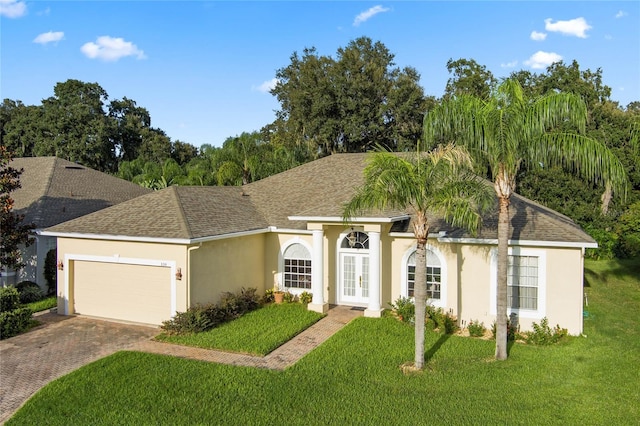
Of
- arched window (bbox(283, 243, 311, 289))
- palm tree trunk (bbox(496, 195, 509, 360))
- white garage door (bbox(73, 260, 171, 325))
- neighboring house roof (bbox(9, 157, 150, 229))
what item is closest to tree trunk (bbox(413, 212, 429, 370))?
palm tree trunk (bbox(496, 195, 509, 360))

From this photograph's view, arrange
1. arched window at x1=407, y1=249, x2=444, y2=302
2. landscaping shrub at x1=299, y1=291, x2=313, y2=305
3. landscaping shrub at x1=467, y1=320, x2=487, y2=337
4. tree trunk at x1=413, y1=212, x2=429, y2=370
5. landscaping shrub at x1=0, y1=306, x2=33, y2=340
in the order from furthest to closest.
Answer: landscaping shrub at x1=299, y1=291, x2=313, y2=305 < arched window at x1=407, y1=249, x2=444, y2=302 < landscaping shrub at x1=467, y1=320, x2=487, y2=337 < landscaping shrub at x1=0, y1=306, x2=33, y2=340 < tree trunk at x1=413, y1=212, x2=429, y2=370

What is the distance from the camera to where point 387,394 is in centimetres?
966

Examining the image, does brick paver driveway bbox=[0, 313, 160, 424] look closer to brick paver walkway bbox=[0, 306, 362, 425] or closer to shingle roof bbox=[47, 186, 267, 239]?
brick paver walkway bbox=[0, 306, 362, 425]

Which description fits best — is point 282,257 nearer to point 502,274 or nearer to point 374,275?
point 374,275

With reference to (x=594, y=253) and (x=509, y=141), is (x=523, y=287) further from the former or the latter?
(x=594, y=253)

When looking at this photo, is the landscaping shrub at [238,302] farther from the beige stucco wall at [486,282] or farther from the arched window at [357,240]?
the beige stucco wall at [486,282]

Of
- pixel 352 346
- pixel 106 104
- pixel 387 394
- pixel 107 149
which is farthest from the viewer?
pixel 106 104

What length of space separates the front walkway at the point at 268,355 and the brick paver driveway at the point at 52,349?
1.00m

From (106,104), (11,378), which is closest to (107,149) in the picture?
(106,104)

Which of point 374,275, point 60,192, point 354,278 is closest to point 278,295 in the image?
point 354,278

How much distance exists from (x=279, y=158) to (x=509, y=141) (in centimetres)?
2237

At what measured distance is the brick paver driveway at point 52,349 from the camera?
Result: 10320mm

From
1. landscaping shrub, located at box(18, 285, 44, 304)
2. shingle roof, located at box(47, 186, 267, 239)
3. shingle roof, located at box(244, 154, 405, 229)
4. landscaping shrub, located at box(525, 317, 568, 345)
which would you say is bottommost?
landscaping shrub, located at box(525, 317, 568, 345)

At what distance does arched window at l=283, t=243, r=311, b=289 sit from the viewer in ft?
60.7
